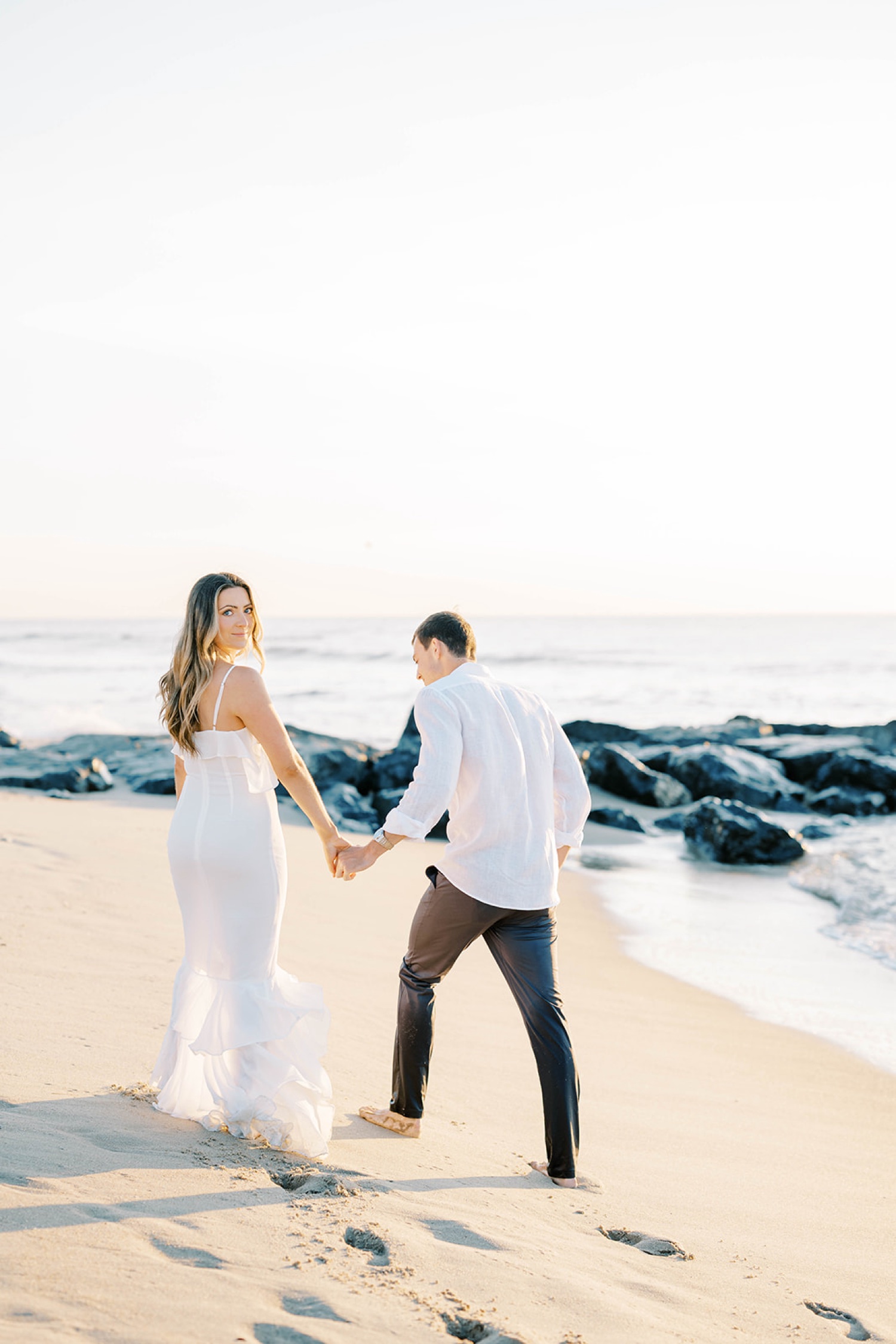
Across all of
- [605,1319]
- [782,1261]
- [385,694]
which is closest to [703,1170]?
[782,1261]

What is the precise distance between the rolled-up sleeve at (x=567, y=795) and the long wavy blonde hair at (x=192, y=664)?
4.47 feet

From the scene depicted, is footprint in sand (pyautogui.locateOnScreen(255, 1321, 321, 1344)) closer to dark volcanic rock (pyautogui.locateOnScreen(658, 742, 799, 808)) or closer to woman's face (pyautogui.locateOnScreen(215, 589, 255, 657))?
woman's face (pyautogui.locateOnScreen(215, 589, 255, 657))

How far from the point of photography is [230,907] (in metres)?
3.79

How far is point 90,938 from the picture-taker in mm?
6547

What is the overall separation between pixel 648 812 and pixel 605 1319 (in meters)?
12.9

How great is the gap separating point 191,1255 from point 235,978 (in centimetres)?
110

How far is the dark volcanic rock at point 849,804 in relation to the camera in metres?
16.2

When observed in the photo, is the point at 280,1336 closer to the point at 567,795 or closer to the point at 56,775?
the point at 567,795

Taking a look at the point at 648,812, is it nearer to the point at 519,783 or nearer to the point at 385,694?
the point at 519,783

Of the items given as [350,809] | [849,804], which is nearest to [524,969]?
[350,809]

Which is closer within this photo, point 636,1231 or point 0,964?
point 636,1231

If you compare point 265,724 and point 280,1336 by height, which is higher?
point 265,724

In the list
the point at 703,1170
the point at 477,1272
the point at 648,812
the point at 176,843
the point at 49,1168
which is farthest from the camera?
the point at 648,812

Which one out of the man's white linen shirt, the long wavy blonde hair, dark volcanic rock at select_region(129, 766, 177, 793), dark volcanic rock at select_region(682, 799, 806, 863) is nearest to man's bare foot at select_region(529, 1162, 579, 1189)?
the man's white linen shirt
